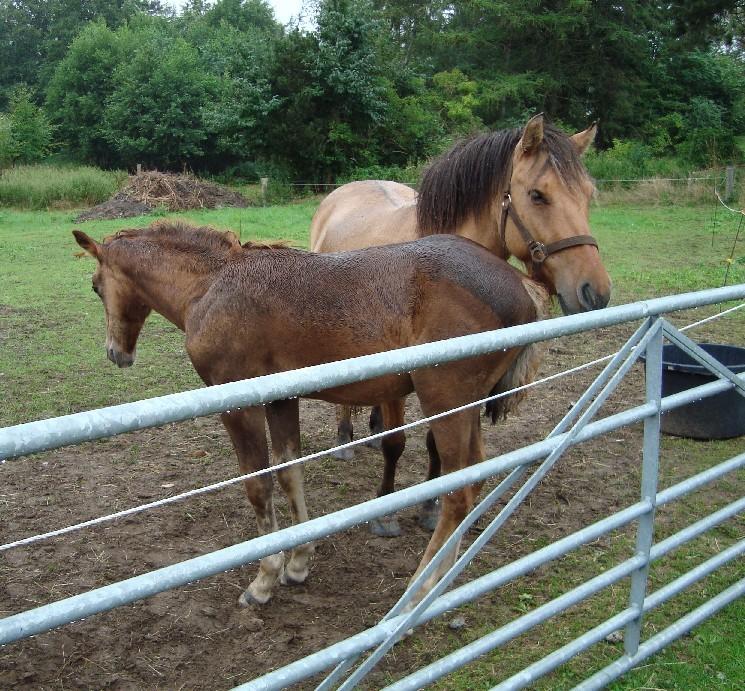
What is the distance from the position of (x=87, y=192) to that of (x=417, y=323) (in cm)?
2298

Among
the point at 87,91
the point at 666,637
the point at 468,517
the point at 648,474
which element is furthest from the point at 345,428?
the point at 87,91

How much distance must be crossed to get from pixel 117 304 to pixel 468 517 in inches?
101

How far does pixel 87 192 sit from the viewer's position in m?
23.5

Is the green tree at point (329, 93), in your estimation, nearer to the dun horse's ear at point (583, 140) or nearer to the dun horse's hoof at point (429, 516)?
the dun horse's ear at point (583, 140)

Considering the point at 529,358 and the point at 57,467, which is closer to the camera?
the point at 529,358

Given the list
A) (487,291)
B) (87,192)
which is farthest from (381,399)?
A: (87,192)

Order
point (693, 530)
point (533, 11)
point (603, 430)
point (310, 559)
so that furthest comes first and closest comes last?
point (533, 11)
point (310, 559)
point (693, 530)
point (603, 430)

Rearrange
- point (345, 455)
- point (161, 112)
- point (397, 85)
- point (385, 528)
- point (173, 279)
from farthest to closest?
point (161, 112)
point (397, 85)
point (345, 455)
point (385, 528)
point (173, 279)

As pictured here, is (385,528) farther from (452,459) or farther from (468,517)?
(468,517)

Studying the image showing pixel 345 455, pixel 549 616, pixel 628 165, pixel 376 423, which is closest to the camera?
pixel 549 616

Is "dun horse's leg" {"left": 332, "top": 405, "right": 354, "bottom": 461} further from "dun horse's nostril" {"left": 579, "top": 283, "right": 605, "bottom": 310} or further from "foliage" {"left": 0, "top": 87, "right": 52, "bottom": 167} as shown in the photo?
"foliage" {"left": 0, "top": 87, "right": 52, "bottom": 167}

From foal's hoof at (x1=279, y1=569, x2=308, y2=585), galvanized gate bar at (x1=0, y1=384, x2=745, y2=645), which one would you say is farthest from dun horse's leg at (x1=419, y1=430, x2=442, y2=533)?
galvanized gate bar at (x1=0, y1=384, x2=745, y2=645)

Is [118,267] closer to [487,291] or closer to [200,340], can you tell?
[200,340]

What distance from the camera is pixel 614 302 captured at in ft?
27.7
